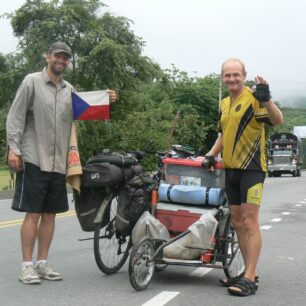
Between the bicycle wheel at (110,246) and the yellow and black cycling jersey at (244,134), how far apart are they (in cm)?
121

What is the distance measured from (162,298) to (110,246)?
97 cm

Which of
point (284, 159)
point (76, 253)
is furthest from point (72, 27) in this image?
point (284, 159)

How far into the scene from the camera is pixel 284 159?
1916 inches

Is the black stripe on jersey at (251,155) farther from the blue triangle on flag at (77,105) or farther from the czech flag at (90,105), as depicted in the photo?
the blue triangle on flag at (77,105)

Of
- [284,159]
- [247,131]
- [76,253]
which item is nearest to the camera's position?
[247,131]

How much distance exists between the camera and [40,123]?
19.1 feet

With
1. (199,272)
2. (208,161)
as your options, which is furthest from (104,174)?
(199,272)

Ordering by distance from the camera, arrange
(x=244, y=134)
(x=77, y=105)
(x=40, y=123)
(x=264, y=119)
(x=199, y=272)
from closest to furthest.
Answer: (x=264, y=119), (x=244, y=134), (x=40, y=123), (x=77, y=105), (x=199, y=272)

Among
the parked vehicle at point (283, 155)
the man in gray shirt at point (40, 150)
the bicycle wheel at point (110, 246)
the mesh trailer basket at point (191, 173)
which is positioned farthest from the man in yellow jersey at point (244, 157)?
the parked vehicle at point (283, 155)

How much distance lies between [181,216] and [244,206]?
671 millimetres

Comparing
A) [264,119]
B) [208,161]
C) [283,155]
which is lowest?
[283,155]

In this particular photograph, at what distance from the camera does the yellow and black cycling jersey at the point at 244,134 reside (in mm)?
5520

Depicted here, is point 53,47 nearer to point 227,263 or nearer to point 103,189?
point 103,189

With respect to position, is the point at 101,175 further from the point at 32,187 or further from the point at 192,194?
the point at 192,194
